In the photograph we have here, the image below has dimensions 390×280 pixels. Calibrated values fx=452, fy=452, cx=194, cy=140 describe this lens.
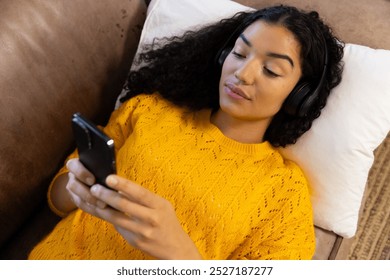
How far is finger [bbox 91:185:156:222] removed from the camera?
0.69 m

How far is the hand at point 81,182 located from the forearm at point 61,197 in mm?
294

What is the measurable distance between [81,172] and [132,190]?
0.10 meters

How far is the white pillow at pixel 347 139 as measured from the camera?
1044mm

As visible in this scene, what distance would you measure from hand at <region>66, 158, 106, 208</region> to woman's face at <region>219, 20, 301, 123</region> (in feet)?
1.19

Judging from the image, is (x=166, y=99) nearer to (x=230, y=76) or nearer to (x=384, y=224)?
(x=230, y=76)

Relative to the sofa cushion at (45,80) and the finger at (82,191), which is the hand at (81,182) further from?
the sofa cushion at (45,80)

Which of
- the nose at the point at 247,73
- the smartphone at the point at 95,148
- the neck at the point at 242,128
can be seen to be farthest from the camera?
the neck at the point at 242,128

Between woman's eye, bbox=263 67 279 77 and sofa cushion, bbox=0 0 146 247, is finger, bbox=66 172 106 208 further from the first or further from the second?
woman's eye, bbox=263 67 279 77

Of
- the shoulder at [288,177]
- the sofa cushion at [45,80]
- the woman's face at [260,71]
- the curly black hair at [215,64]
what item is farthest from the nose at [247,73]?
the sofa cushion at [45,80]

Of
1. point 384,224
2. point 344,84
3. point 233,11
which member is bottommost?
point 384,224

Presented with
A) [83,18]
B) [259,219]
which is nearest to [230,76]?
[259,219]

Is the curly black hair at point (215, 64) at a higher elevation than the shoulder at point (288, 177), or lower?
higher

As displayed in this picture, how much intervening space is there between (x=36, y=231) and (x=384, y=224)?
44.9 inches

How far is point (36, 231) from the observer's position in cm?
119
